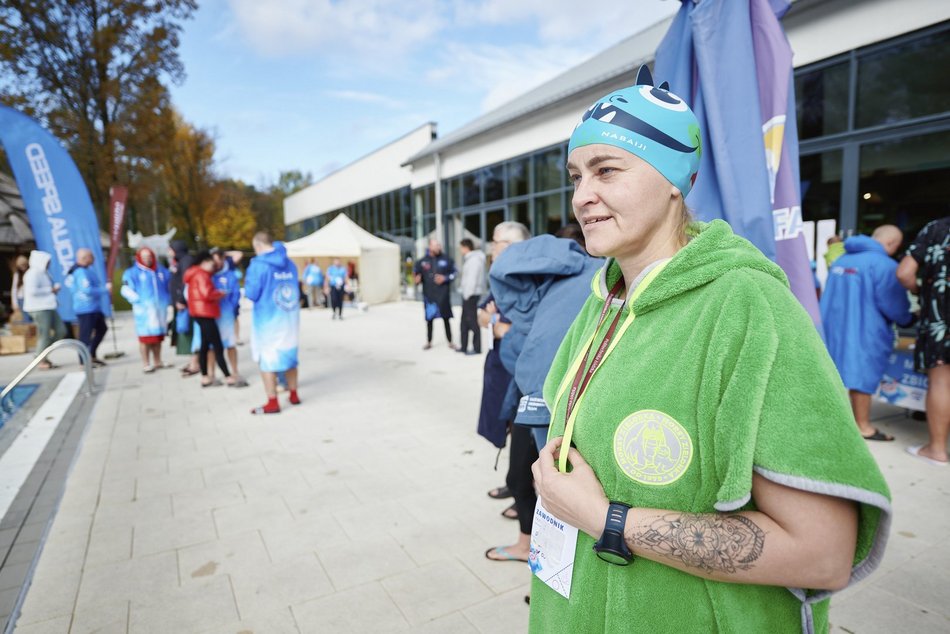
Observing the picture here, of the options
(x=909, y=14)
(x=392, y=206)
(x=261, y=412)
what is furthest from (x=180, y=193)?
(x=909, y=14)

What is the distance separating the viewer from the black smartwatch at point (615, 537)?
1010mm

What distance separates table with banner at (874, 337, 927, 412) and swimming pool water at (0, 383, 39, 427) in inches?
363

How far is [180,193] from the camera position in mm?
36594

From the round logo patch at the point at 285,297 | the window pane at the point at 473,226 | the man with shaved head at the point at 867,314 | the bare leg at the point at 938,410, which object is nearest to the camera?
the bare leg at the point at 938,410

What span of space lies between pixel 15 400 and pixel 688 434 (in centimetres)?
883

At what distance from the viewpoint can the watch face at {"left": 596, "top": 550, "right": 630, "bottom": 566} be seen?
1.03m

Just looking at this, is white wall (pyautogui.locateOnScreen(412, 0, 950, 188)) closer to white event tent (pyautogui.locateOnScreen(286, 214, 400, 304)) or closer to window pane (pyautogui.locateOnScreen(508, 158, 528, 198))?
window pane (pyautogui.locateOnScreen(508, 158, 528, 198))

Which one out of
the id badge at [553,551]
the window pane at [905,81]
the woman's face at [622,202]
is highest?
the window pane at [905,81]

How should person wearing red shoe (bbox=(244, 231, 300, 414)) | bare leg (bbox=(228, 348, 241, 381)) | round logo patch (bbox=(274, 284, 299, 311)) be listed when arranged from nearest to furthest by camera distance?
person wearing red shoe (bbox=(244, 231, 300, 414))
round logo patch (bbox=(274, 284, 299, 311))
bare leg (bbox=(228, 348, 241, 381))

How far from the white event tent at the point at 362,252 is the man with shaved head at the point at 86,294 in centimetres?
947

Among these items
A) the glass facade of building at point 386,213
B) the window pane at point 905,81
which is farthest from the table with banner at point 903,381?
the glass facade of building at point 386,213

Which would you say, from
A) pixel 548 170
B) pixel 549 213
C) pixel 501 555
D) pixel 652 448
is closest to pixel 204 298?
pixel 501 555

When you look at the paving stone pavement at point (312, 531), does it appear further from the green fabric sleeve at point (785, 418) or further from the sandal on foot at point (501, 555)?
the green fabric sleeve at point (785, 418)

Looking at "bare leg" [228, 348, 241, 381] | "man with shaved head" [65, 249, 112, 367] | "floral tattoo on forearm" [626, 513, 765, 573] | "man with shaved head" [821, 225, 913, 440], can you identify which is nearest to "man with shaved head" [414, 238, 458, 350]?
"bare leg" [228, 348, 241, 381]
